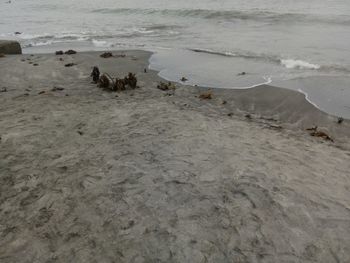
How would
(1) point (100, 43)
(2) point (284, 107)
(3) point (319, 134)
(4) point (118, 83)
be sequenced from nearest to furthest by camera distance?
(3) point (319, 134)
(2) point (284, 107)
(4) point (118, 83)
(1) point (100, 43)

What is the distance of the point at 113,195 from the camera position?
438cm

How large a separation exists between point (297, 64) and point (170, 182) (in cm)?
799

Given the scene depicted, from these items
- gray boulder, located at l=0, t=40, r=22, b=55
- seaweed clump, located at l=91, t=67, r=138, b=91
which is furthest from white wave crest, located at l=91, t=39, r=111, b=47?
seaweed clump, located at l=91, t=67, r=138, b=91

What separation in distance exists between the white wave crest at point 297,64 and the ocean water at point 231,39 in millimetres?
25

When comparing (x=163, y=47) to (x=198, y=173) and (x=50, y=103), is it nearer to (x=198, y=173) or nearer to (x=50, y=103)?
(x=50, y=103)

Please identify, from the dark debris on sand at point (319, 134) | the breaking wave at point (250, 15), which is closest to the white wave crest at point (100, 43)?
the breaking wave at point (250, 15)

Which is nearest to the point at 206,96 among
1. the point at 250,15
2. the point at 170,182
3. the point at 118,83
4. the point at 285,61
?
the point at 118,83

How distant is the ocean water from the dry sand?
2.05 meters

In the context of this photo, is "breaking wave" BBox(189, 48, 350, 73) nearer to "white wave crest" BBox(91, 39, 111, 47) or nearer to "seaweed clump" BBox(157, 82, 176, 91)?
"seaweed clump" BBox(157, 82, 176, 91)

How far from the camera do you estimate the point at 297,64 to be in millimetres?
11242

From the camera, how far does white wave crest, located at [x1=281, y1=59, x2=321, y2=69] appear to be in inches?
433

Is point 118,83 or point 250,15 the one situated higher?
point 250,15

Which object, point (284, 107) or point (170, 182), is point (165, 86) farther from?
point (170, 182)

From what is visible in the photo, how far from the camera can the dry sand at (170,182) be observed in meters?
3.58
